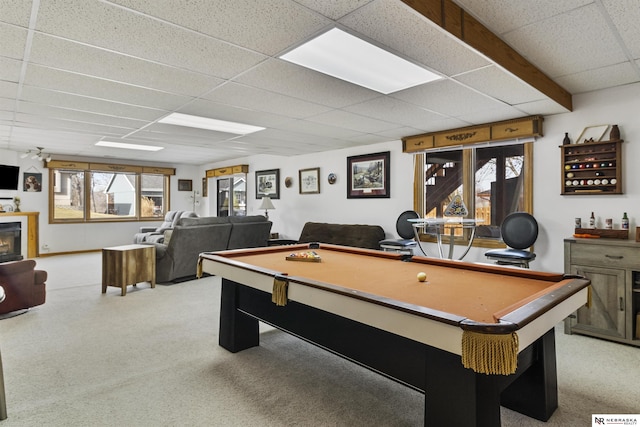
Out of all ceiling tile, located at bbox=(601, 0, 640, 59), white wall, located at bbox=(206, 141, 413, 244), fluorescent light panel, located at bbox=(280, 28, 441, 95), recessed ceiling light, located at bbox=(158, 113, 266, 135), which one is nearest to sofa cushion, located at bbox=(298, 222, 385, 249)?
white wall, located at bbox=(206, 141, 413, 244)

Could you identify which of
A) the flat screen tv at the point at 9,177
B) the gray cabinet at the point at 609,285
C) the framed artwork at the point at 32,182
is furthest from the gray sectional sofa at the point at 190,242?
the gray cabinet at the point at 609,285

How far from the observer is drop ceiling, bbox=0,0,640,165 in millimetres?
1889

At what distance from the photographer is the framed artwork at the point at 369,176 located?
554 centimetres

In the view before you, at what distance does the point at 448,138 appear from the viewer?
466 centimetres

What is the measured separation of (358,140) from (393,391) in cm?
391

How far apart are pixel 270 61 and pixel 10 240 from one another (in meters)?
7.43

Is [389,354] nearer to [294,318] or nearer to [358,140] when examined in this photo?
[294,318]

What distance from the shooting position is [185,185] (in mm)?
10023

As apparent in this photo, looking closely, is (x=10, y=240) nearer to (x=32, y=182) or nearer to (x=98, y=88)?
(x=32, y=182)

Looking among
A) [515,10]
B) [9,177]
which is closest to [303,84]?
[515,10]

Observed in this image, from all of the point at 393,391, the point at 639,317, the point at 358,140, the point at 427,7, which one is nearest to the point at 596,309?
the point at 639,317

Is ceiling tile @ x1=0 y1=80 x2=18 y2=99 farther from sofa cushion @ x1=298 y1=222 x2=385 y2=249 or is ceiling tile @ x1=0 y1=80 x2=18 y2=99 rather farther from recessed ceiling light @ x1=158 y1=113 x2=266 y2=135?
sofa cushion @ x1=298 y1=222 x2=385 y2=249

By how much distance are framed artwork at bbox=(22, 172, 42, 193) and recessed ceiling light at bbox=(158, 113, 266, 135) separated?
17.6 ft

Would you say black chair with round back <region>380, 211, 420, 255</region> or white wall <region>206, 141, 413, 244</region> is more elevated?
white wall <region>206, 141, 413, 244</region>
